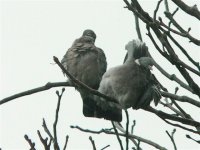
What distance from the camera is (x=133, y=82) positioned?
4109mm

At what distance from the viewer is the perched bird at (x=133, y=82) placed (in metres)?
4.02

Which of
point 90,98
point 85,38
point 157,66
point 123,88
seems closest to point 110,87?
point 123,88

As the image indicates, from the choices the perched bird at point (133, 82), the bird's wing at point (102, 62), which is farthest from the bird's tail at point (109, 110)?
the bird's wing at point (102, 62)

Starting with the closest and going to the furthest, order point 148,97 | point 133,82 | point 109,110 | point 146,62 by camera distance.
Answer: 1. point 146,62
2. point 148,97
3. point 133,82
4. point 109,110

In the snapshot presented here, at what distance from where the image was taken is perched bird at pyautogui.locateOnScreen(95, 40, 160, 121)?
4020mm

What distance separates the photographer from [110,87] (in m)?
4.21

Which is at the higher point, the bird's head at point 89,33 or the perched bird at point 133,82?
the bird's head at point 89,33

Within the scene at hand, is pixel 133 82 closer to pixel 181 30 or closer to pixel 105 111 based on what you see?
pixel 105 111

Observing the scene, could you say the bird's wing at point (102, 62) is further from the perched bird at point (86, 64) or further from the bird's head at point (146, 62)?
the bird's head at point (146, 62)

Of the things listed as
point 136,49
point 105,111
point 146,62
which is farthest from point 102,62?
point 146,62

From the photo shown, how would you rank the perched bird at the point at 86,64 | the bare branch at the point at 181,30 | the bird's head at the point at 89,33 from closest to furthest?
the bare branch at the point at 181,30
the perched bird at the point at 86,64
the bird's head at the point at 89,33

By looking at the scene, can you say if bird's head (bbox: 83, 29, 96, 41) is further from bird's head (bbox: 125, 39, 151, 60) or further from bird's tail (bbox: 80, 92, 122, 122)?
bird's head (bbox: 125, 39, 151, 60)

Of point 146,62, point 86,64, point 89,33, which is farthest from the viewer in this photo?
point 89,33

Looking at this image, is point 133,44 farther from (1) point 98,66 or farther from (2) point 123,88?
(1) point 98,66
